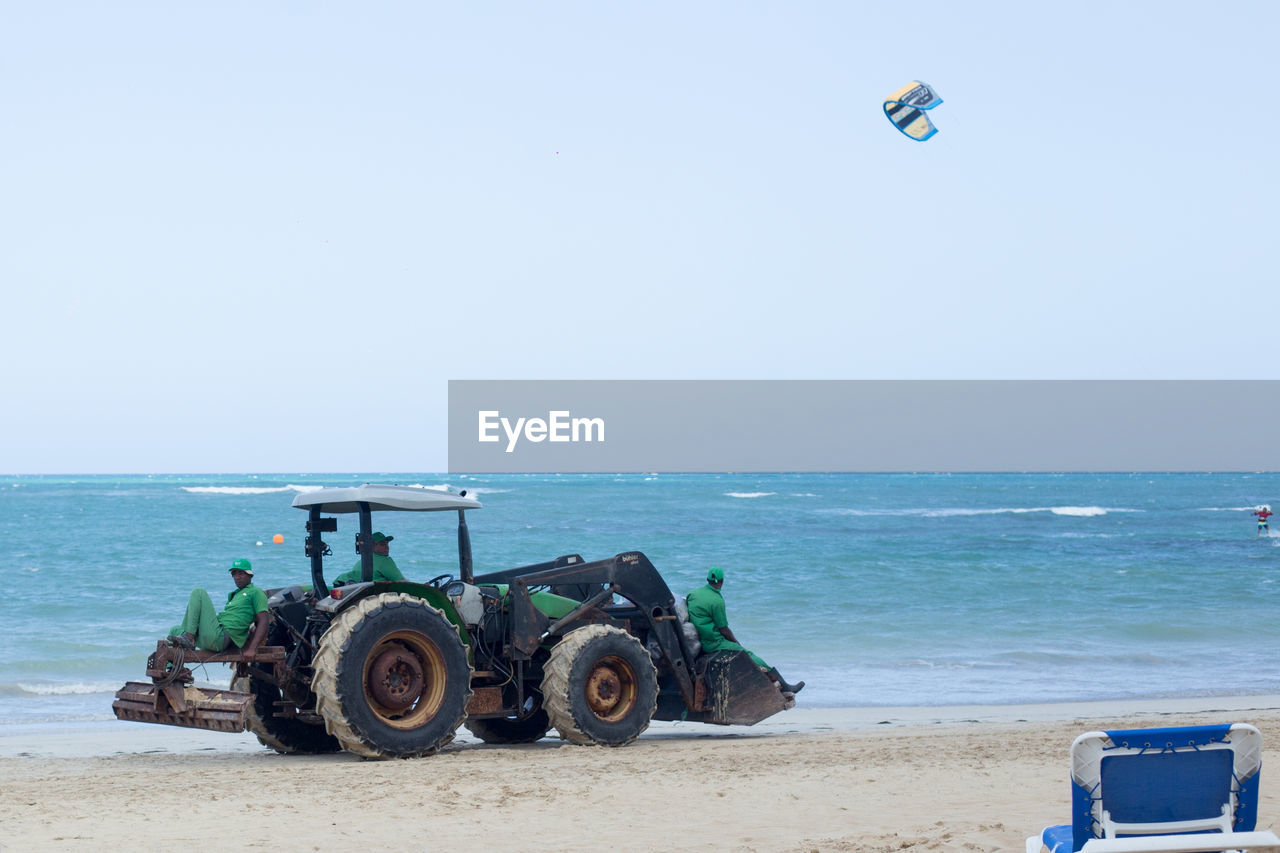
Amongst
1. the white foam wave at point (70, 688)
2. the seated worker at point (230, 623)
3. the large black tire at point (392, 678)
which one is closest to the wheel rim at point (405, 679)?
the large black tire at point (392, 678)

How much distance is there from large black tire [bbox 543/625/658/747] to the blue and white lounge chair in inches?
220

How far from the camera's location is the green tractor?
29.4ft

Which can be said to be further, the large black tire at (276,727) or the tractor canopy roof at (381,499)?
the large black tire at (276,727)

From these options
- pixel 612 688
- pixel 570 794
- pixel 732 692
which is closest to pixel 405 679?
pixel 612 688

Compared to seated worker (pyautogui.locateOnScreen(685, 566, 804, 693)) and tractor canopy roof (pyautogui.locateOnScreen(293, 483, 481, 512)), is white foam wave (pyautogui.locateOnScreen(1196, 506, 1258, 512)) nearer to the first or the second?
seated worker (pyautogui.locateOnScreen(685, 566, 804, 693))

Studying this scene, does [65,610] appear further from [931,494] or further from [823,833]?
[931,494]

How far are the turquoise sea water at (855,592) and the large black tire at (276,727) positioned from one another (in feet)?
12.7

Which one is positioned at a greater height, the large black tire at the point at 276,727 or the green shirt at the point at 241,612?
the green shirt at the point at 241,612

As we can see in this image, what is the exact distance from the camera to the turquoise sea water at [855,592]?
51.5 ft

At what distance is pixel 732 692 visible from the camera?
10.5m

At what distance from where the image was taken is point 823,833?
22.5 ft

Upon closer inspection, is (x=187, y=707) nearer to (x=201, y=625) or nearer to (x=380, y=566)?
(x=201, y=625)

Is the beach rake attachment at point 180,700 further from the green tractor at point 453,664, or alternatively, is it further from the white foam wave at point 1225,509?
the white foam wave at point 1225,509

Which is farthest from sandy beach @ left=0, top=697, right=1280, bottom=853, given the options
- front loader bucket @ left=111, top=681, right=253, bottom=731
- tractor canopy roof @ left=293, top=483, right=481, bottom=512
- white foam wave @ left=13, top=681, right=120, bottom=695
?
white foam wave @ left=13, top=681, right=120, bottom=695
